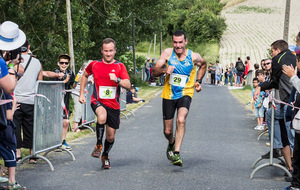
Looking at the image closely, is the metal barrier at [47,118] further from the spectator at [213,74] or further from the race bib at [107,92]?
the spectator at [213,74]

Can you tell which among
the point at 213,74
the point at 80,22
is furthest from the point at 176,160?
the point at 213,74

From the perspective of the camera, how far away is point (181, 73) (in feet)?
26.6

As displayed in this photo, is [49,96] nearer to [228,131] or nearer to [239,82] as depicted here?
[228,131]

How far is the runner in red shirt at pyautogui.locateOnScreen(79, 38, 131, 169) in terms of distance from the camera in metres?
7.75

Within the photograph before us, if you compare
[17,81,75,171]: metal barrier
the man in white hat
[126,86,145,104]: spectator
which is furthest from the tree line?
the man in white hat

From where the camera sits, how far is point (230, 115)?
17594mm

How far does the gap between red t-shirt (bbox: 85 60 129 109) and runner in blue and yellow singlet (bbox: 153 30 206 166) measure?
0.58 meters

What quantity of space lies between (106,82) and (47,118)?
4.29 feet

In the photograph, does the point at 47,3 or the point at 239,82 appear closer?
the point at 47,3

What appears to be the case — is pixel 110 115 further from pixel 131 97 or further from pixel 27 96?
pixel 131 97

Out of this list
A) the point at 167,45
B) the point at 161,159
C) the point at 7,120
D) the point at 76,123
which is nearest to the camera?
the point at 7,120

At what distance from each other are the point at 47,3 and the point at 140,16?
16966 mm

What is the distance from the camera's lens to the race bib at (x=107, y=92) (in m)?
7.79

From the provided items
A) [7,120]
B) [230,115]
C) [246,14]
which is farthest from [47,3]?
[246,14]
